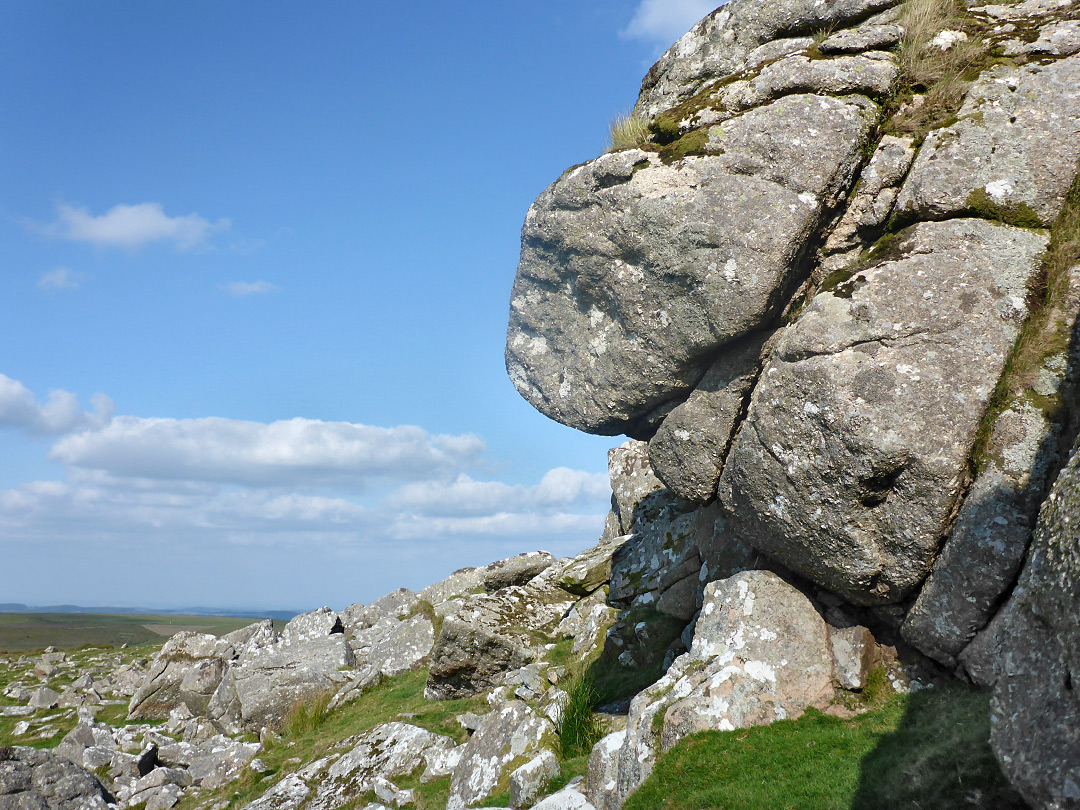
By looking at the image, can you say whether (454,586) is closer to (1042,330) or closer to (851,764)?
(851,764)

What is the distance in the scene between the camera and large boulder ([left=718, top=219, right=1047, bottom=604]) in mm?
11938

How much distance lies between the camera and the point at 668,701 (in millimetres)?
12750

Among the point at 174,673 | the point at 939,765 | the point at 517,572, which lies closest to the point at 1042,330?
the point at 939,765

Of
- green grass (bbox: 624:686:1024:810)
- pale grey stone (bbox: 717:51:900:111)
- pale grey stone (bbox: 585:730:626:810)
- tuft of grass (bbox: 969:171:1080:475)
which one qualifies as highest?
pale grey stone (bbox: 717:51:900:111)

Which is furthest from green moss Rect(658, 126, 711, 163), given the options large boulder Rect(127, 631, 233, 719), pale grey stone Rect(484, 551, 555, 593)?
large boulder Rect(127, 631, 233, 719)

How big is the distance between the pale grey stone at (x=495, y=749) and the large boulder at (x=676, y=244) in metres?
7.75

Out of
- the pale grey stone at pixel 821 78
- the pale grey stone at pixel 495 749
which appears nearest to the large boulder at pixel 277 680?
the pale grey stone at pixel 495 749

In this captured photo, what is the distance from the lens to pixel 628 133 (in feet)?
58.7

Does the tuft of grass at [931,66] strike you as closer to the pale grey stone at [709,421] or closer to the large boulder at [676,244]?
the large boulder at [676,244]

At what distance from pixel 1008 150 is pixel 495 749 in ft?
56.4

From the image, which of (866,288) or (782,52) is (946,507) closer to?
(866,288)

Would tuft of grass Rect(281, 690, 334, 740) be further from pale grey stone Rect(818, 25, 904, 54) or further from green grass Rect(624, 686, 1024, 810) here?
pale grey stone Rect(818, 25, 904, 54)

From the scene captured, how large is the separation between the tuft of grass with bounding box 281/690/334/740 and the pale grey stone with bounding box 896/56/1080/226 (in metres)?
24.9

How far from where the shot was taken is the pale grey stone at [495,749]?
1491 cm
